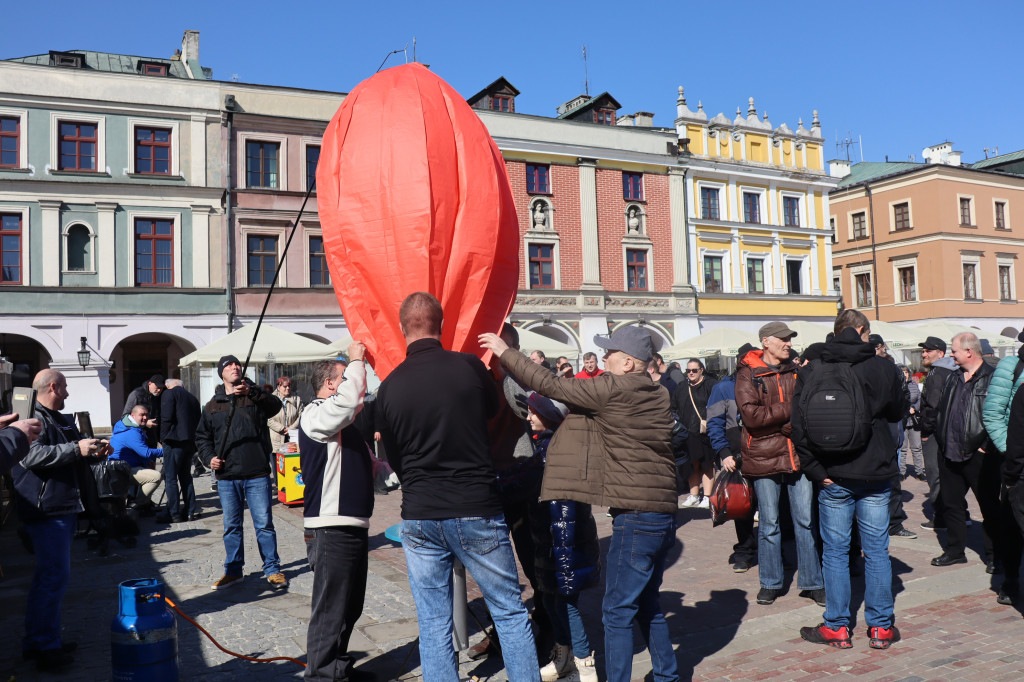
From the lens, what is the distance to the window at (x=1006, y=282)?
41.7 meters

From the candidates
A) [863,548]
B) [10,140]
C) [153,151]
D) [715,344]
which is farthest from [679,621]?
[10,140]

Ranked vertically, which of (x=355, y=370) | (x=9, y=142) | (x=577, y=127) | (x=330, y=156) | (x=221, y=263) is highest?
(x=577, y=127)

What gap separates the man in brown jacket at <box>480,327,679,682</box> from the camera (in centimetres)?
398

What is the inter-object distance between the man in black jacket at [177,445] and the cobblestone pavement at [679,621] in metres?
2.14

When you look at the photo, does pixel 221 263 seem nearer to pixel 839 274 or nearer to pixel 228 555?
pixel 228 555

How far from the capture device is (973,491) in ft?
21.5

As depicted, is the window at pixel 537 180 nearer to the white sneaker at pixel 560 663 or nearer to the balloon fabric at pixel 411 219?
the balloon fabric at pixel 411 219

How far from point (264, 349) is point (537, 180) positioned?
1762 cm

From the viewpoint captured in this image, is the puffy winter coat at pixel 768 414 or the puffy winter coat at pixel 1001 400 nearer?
the puffy winter coat at pixel 1001 400

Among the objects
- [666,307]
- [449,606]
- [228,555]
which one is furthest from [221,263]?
[449,606]

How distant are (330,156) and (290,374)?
20.8m

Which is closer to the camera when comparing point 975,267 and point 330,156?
point 330,156

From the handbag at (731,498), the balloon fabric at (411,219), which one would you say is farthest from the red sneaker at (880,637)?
the balloon fabric at (411,219)

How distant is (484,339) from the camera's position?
167 inches
